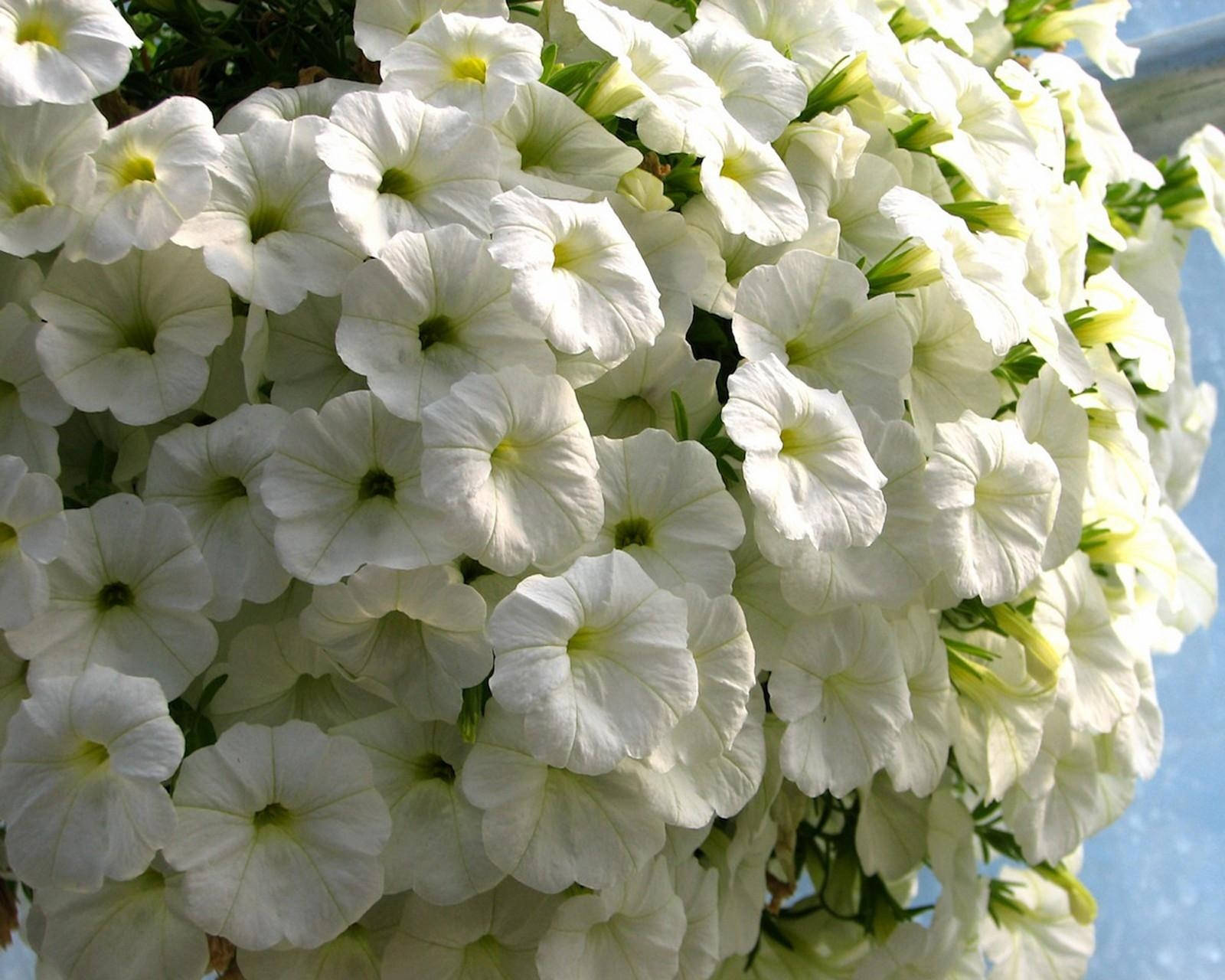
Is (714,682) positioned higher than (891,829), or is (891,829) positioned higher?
(714,682)

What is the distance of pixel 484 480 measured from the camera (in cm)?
37

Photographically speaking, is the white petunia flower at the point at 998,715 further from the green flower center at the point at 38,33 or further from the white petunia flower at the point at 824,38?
the green flower center at the point at 38,33

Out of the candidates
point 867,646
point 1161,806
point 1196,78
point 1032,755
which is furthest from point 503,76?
point 1161,806

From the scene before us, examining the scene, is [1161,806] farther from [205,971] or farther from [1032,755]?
[205,971]

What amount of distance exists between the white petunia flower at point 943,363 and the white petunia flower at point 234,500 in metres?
0.25

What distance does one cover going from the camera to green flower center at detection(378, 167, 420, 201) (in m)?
0.43

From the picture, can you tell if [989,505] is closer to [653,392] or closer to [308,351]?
[653,392]

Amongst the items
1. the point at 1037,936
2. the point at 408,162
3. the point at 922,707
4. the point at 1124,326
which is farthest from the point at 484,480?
the point at 1037,936

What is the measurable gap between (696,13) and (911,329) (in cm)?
16

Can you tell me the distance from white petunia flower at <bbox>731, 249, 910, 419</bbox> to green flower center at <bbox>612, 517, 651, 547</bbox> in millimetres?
72

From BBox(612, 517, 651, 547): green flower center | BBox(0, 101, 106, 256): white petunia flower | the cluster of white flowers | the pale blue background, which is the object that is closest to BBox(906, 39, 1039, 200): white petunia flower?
the cluster of white flowers

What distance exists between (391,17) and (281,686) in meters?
0.26

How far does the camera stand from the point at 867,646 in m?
0.46

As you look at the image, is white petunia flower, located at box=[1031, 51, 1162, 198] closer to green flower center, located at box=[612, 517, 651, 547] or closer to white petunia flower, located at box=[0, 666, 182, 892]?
green flower center, located at box=[612, 517, 651, 547]
